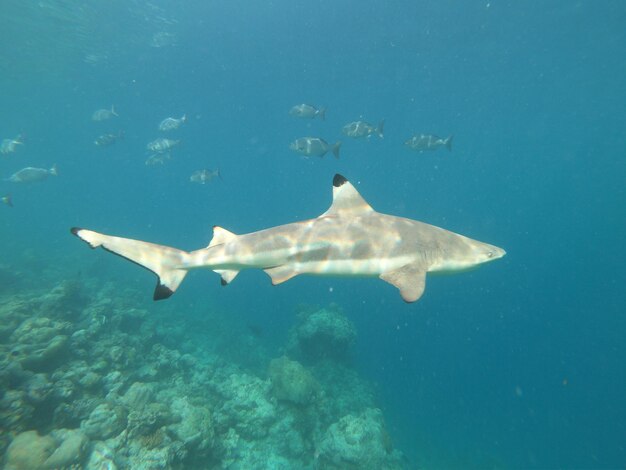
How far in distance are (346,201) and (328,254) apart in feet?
3.73

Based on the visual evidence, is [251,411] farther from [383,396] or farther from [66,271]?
[66,271]

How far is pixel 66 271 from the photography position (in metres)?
24.5

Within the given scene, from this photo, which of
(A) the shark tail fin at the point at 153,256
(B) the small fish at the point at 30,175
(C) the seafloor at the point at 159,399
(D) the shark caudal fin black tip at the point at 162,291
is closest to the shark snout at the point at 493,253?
(A) the shark tail fin at the point at 153,256

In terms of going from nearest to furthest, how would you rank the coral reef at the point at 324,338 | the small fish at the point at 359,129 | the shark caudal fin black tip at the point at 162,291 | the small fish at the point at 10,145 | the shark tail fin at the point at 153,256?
the shark tail fin at the point at 153,256, the shark caudal fin black tip at the point at 162,291, the small fish at the point at 359,129, the coral reef at the point at 324,338, the small fish at the point at 10,145

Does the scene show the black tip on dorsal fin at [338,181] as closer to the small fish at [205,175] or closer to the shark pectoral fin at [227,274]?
the shark pectoral fin at [227,274]

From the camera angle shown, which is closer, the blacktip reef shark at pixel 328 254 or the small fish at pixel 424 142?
the blacktip reef shark at pixel 328 254

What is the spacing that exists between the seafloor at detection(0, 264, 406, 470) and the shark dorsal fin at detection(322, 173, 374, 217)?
20.7 ft

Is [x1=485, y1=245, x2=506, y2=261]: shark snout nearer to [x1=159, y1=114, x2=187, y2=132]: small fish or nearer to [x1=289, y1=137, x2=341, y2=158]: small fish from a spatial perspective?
[x1=289, y1=137, x2=341, y2=158]: small fish

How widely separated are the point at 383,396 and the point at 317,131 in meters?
58.6

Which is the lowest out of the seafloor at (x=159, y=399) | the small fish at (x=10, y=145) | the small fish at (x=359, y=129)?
the seafloor at (x=159, y=399)

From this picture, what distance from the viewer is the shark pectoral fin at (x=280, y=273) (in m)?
4.75

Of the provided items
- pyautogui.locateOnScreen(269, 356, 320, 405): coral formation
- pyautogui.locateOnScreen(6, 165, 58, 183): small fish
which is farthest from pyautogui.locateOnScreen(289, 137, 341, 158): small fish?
pyautogui.locateOnScreen(6, 165, 58, 183): small fish

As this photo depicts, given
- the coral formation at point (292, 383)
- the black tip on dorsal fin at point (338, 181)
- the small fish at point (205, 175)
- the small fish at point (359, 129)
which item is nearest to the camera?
the black tip on dorsal fin at point (338, 181)

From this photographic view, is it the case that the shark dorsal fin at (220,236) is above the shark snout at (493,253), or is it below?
above
